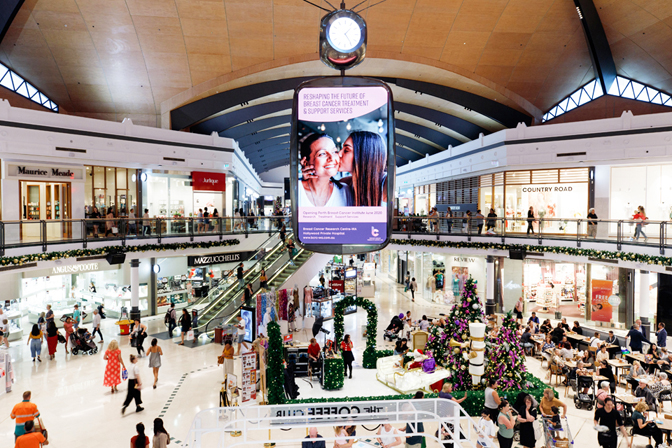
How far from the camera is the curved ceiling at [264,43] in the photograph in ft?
59.8

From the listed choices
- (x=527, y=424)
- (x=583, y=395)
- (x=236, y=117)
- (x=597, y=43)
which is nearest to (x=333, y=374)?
(x=527, y=424)

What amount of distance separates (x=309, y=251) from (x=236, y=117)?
57.5 ft

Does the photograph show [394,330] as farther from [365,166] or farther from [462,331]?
[365,166]

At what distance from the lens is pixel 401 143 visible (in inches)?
1359

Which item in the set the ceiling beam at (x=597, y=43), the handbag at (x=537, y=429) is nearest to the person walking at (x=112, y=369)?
the handbag at (x=537, y=429)

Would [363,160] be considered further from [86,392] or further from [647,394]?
[86,392]

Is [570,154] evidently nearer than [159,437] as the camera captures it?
No

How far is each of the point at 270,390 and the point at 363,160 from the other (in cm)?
750

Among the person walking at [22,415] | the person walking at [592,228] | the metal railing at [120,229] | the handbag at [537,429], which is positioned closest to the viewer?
the person walking at [22,415]

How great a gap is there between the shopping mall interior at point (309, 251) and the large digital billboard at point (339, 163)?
427 cm

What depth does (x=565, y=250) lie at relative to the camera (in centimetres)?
1622

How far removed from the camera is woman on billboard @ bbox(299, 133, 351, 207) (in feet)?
13.9

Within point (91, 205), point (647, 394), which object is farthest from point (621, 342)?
point (91, 205)

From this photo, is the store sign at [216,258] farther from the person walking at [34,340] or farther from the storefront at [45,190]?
the person walking at [34,340]
